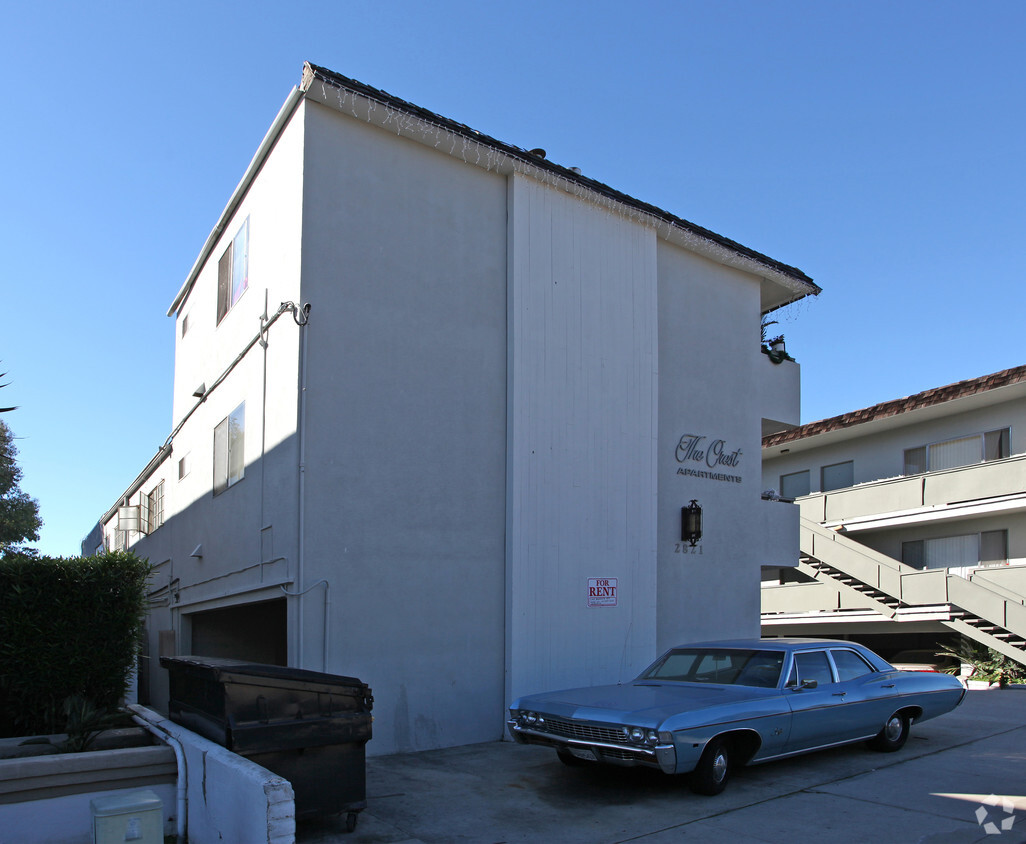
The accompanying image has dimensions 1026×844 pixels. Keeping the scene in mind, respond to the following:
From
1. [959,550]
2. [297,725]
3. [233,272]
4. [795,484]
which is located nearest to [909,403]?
[959,550]

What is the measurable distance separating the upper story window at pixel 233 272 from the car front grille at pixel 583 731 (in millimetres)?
7575

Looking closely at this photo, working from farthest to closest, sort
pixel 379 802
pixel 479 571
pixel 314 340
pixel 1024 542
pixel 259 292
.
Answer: pixel 1024 542
pixel 259 292
pixel 479 571
pixel 314 340
pixel 379 802

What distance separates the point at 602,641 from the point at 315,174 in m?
6.91

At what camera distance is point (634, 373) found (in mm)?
12828

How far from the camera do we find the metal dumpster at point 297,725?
20.1 ft

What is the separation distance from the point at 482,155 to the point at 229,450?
543cm

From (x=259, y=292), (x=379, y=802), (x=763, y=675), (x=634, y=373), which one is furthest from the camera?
(x=634, y=373)

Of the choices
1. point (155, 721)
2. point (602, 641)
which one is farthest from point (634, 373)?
point (155, 721)

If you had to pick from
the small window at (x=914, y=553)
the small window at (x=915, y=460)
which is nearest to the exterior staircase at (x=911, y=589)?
the small window at (x=914, y=553)

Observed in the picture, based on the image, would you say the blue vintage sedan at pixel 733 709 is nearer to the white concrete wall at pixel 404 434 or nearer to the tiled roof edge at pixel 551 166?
the white concrete wall at pixel 404 434

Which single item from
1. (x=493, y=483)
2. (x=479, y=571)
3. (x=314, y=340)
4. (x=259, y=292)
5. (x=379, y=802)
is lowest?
(x=379, y=802)

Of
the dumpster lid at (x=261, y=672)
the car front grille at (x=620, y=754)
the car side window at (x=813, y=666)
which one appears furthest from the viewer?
the car side window at (x=813, y=666)

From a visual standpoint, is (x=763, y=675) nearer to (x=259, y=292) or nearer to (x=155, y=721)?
(x=155, y=721)

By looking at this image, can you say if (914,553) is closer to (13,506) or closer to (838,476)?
(838,476)
